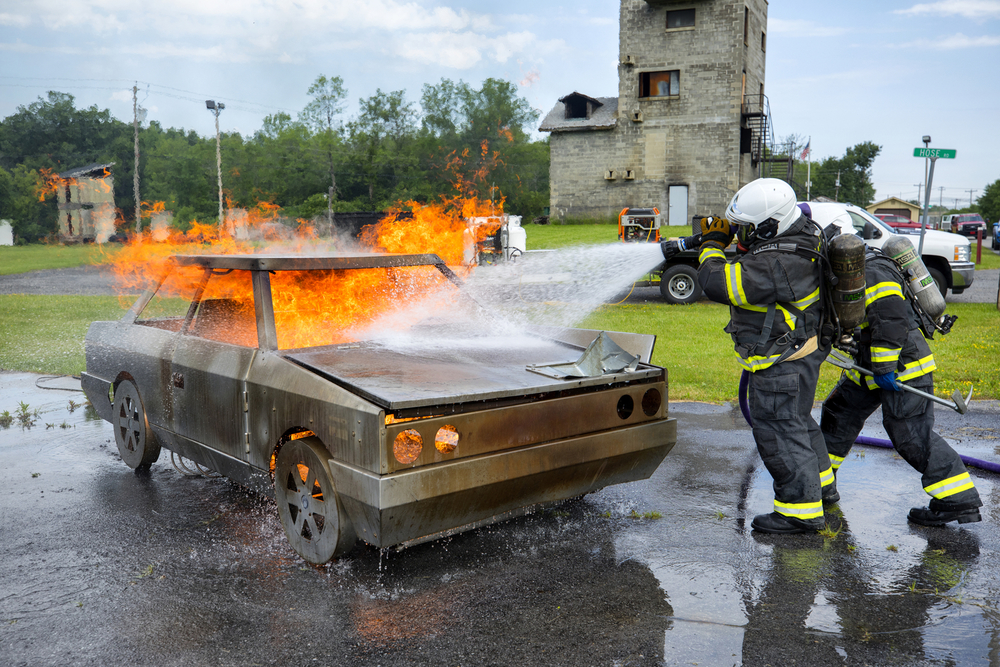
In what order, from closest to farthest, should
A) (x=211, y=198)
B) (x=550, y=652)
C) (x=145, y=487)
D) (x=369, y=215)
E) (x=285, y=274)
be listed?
(x=550, y=652), (x=285, y=274), (x=145, y=487), (x=369, y=215), (x=211, y=198)

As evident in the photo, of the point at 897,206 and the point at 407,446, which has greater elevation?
the point at 897,206

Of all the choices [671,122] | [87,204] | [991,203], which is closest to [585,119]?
[671,122]

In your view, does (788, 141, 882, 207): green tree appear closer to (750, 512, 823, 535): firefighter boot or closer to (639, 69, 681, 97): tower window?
(639, 69, 681, 97): tower window

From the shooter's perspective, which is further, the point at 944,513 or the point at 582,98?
the point at 582,98

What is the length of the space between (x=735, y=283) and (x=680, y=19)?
38618 millimetres

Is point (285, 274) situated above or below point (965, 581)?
above

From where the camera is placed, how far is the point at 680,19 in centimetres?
3806

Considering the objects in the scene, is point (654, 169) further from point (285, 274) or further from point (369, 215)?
point (285, 274)

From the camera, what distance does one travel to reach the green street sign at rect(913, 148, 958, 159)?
10703 millimetres

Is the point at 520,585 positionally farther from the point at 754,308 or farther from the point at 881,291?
the point at 881,291

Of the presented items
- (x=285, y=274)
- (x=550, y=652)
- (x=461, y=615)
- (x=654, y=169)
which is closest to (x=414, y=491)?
(x=461, y=615)

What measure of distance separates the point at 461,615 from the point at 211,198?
163 feet

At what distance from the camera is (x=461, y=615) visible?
9.94ft

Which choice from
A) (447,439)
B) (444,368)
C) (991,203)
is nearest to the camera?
(447,439)
